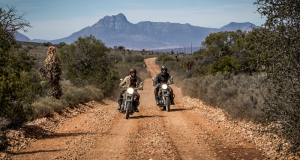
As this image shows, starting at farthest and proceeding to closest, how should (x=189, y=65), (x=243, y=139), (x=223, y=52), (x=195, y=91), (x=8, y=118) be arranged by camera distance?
(x=189, y=65), (x=223, y=52), (x=195, y=91), (x=8, y=118), (x=243, y=139)

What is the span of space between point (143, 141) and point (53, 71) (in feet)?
31.5

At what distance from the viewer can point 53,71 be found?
15.0 m

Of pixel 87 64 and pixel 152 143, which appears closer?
pixel 152 143

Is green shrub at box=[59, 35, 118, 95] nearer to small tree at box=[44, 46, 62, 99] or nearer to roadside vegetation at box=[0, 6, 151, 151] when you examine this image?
roadside vegetation at box=[0, 6, 151, 151]

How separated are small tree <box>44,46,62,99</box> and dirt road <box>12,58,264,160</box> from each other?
483 cm

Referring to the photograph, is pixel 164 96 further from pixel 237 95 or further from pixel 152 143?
pixel 152 143

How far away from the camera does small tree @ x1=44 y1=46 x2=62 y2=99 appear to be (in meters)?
14.8

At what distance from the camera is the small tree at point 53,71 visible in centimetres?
1481

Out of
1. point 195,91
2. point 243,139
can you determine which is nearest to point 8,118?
point 243,139

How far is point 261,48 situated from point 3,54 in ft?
23.3

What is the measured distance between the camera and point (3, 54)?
740 cm

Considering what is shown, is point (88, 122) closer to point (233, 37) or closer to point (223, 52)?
point (223, 52)

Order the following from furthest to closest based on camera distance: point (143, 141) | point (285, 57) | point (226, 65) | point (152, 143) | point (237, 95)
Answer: point (226, 65), point (237, 95), point (143, 141), point (152, 143), point (285, 57)

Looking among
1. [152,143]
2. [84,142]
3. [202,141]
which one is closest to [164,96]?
[202,141]
